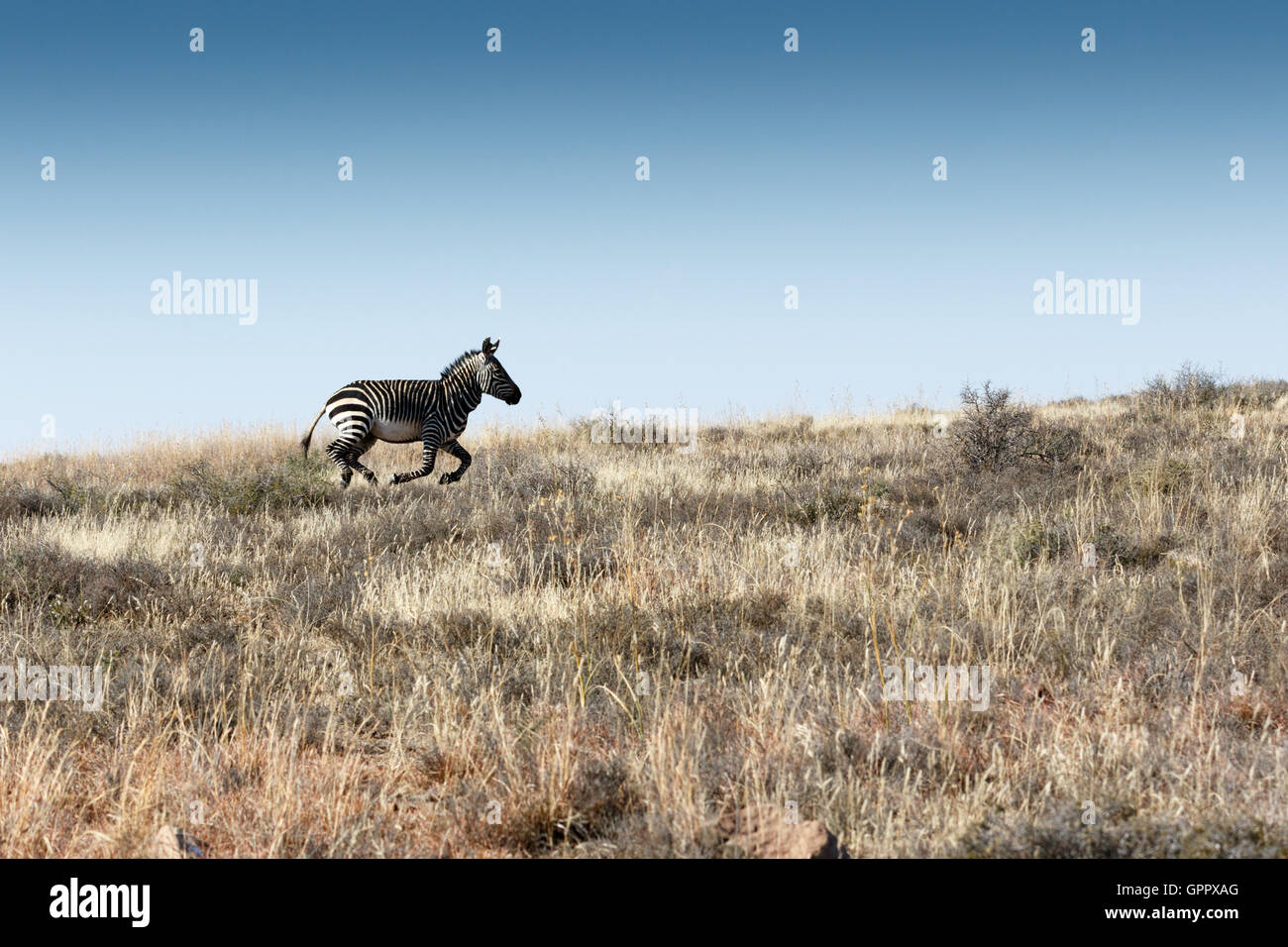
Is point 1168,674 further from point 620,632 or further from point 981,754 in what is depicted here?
point 620,632

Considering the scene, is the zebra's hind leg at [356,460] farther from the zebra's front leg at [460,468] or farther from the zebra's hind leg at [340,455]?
the zebra's front leg at [460,468]

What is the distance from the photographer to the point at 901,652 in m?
5.41

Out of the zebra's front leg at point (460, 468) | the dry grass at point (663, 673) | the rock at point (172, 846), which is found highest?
the zebra's front leg at point (460, 468)

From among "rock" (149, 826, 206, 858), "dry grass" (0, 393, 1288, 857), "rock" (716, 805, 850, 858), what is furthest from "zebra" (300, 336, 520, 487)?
"rock" (716, 805, 850, 858)

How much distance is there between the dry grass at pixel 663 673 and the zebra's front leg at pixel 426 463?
2.70 metres

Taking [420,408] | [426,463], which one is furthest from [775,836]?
[420,408]

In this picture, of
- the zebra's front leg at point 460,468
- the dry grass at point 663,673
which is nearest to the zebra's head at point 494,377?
the zebra's front leg at point 460,468

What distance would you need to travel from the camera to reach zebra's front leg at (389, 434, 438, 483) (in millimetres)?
13430

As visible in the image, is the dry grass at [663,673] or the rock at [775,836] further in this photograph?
the dry grass at [663,673]

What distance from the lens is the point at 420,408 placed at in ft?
46.4

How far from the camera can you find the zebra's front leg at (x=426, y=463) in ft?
44.1

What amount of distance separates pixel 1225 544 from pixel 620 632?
17.6 feet

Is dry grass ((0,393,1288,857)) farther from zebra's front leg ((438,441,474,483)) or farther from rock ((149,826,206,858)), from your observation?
zebra's front leg ((438,441,474,483))

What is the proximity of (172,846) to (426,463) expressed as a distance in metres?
10.8
